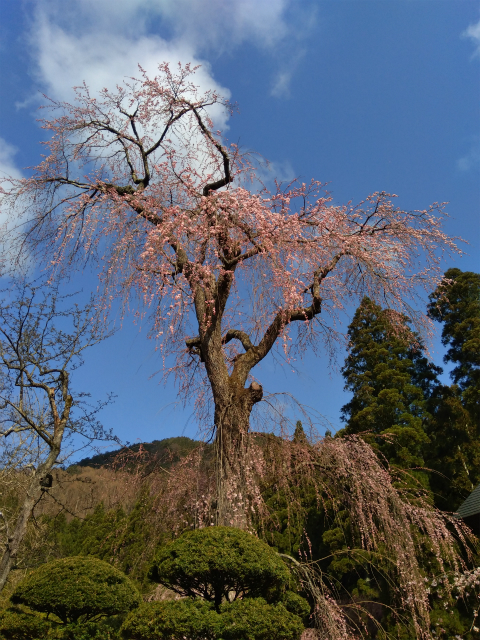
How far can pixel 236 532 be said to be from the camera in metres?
3.72

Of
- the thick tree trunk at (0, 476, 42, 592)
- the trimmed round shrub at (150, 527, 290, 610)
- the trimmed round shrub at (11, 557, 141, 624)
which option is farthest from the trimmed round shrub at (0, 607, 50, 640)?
the thick tree trunk at (0, 476, 42, 592)

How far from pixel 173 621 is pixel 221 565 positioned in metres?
0.49

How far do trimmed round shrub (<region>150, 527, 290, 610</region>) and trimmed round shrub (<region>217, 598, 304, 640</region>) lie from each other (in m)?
0.20

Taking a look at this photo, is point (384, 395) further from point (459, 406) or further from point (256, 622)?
point (256, 622)

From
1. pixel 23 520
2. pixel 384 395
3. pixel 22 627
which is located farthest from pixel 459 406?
pixel 22 627

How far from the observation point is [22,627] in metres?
4.00

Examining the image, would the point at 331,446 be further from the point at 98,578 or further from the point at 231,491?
the point at 98,578

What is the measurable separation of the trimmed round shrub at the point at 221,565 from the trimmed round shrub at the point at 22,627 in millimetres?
1217

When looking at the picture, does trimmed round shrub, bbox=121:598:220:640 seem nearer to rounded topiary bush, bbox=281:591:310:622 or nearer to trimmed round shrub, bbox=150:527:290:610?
trimmed round shrub, bbox=150:527:290:610

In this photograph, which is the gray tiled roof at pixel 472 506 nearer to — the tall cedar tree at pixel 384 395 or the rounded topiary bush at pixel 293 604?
the tall cedar tree at pixel 384 395

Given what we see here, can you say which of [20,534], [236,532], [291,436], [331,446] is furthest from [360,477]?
[20,534]

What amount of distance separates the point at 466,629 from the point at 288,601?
664cm

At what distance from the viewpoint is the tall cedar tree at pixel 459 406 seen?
13297mm

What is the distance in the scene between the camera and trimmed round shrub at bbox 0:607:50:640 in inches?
158
